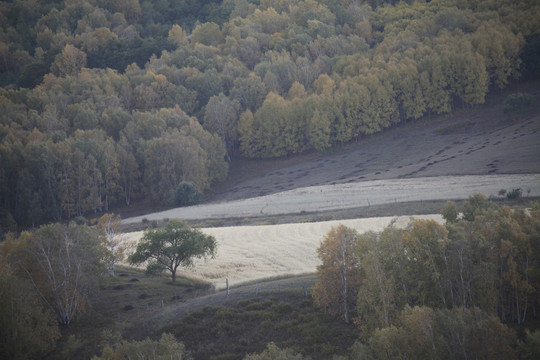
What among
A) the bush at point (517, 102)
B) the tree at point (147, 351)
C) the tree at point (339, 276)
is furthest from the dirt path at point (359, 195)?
the tree at point (147, 351)

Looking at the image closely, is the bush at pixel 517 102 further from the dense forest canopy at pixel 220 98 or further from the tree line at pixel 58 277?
the tree line at pixel 58 277

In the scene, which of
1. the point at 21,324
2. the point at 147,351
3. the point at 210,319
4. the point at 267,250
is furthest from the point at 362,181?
the point at 147,351

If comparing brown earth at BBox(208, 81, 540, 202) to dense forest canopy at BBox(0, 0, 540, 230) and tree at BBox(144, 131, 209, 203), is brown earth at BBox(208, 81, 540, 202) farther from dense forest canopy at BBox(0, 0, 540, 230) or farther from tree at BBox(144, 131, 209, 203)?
tree at BBox(144, 131, 209, 203)

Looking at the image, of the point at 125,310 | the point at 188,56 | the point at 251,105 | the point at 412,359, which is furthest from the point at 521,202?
the point at 188,56

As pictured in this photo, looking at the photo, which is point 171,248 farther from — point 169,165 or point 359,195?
point 169,165

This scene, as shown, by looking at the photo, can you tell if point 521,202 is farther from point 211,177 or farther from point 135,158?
point 135,158

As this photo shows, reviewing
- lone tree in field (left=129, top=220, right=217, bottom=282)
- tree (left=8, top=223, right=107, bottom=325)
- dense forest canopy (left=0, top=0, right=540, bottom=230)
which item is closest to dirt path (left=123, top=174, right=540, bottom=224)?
dense forest canopy (left=0, top=0, right=540, bottom=230)
